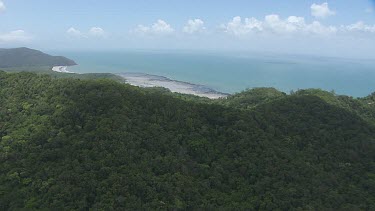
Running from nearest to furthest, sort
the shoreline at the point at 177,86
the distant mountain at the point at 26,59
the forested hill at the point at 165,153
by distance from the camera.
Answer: the forested hill at the point at 165,153 → the shoreline at the point at 177,86 → the distant mountain at the point at 26,59

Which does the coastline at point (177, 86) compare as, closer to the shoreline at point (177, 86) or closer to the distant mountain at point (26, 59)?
the shoreline at point (177, 86)

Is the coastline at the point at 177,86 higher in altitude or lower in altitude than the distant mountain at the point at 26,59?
lower

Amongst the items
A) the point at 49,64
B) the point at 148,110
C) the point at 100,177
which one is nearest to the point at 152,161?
the point at 100,177

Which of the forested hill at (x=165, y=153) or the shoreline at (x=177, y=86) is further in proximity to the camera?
the shoreline at (x=177, y=86)

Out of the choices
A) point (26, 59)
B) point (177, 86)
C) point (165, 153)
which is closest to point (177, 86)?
point (177, 86)

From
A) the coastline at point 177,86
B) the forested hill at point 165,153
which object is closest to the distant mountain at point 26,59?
the coastline at point 177,86

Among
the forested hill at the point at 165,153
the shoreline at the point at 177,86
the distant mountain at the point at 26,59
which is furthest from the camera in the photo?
the distant mountain at the point at 26,59
